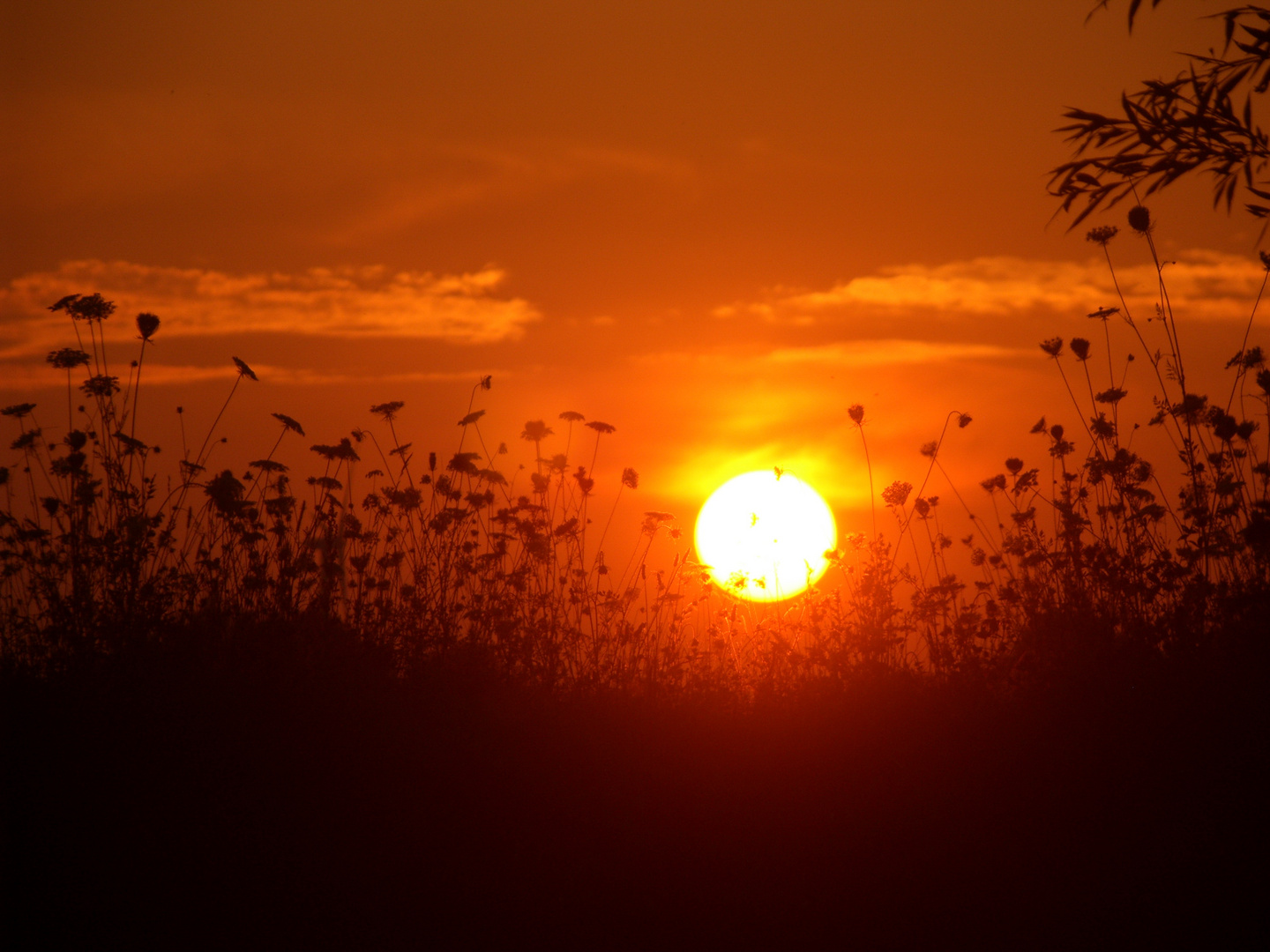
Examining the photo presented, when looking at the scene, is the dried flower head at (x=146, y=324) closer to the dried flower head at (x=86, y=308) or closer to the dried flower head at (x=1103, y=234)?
the dried flower head at (x=86, y=308)

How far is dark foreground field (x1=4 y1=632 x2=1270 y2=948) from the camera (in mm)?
3422

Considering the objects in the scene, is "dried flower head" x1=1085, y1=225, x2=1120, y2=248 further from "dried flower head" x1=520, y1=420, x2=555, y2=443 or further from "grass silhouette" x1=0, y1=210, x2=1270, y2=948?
"dried flower head" x1=520, y1=420, x2=555, y2=443

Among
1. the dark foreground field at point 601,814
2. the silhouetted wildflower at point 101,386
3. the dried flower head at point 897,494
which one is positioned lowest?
the dark foreground field at point 601,814

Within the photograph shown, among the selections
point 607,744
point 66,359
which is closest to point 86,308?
point 66,359

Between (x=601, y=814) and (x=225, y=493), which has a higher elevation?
(x=225, y=493)

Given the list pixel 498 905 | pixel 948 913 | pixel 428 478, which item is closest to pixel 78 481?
pixel 428 478

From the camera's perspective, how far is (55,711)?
418 cm

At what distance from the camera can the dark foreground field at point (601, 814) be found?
3.42 metres

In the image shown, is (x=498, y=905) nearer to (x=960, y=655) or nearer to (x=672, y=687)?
(x=672, y=687)

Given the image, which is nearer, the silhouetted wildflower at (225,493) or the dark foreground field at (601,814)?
the dark foreground field at (601,814)

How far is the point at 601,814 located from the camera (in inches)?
159

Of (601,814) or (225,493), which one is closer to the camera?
(601,814)

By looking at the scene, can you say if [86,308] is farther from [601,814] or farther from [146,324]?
[601,814]

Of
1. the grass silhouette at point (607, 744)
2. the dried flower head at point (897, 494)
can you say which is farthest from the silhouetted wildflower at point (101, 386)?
the dried flower head at point (897, 494)
